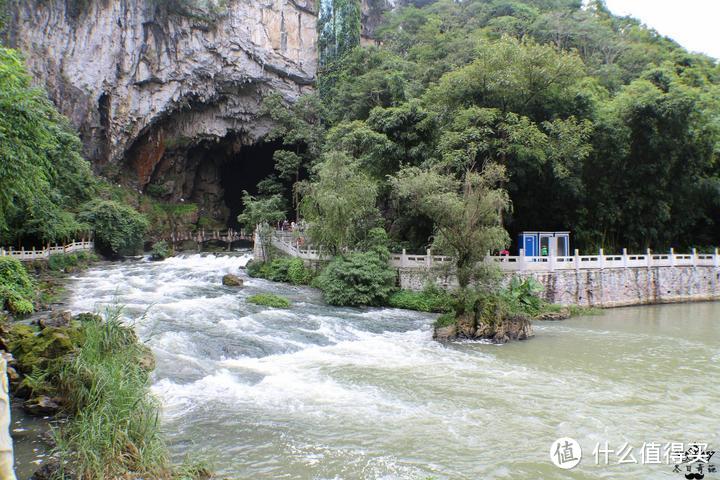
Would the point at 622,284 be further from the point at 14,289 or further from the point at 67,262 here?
the point at 67,262

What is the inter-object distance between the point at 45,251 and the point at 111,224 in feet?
17.6

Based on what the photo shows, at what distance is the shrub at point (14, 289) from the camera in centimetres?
1318

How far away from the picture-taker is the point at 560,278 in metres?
18.9

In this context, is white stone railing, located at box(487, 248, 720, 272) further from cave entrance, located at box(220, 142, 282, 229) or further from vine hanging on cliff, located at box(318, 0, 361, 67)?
cave entrance, located at box(220, 142, 282, 229)

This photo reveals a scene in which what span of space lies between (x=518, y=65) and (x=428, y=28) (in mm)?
22056

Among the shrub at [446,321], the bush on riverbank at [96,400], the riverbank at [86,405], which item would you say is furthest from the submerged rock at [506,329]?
the bush on riverbank at [96,400]

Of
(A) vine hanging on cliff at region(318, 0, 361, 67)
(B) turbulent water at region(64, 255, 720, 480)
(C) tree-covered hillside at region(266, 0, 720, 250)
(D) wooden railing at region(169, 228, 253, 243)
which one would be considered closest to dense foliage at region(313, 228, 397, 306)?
(B) turbulent water at region(64, 255, 720, 480)

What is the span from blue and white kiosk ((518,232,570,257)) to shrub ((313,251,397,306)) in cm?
633

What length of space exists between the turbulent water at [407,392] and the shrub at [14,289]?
146 centimetres

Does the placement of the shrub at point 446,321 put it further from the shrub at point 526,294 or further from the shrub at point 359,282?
the shrub at point 359,282

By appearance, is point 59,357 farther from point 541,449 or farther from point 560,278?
point 560,278

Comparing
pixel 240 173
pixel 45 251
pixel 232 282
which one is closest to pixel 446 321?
pixel 232 282

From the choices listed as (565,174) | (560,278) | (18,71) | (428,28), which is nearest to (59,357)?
(18,71)

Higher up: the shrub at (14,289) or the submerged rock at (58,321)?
the shrub at (14,289)
